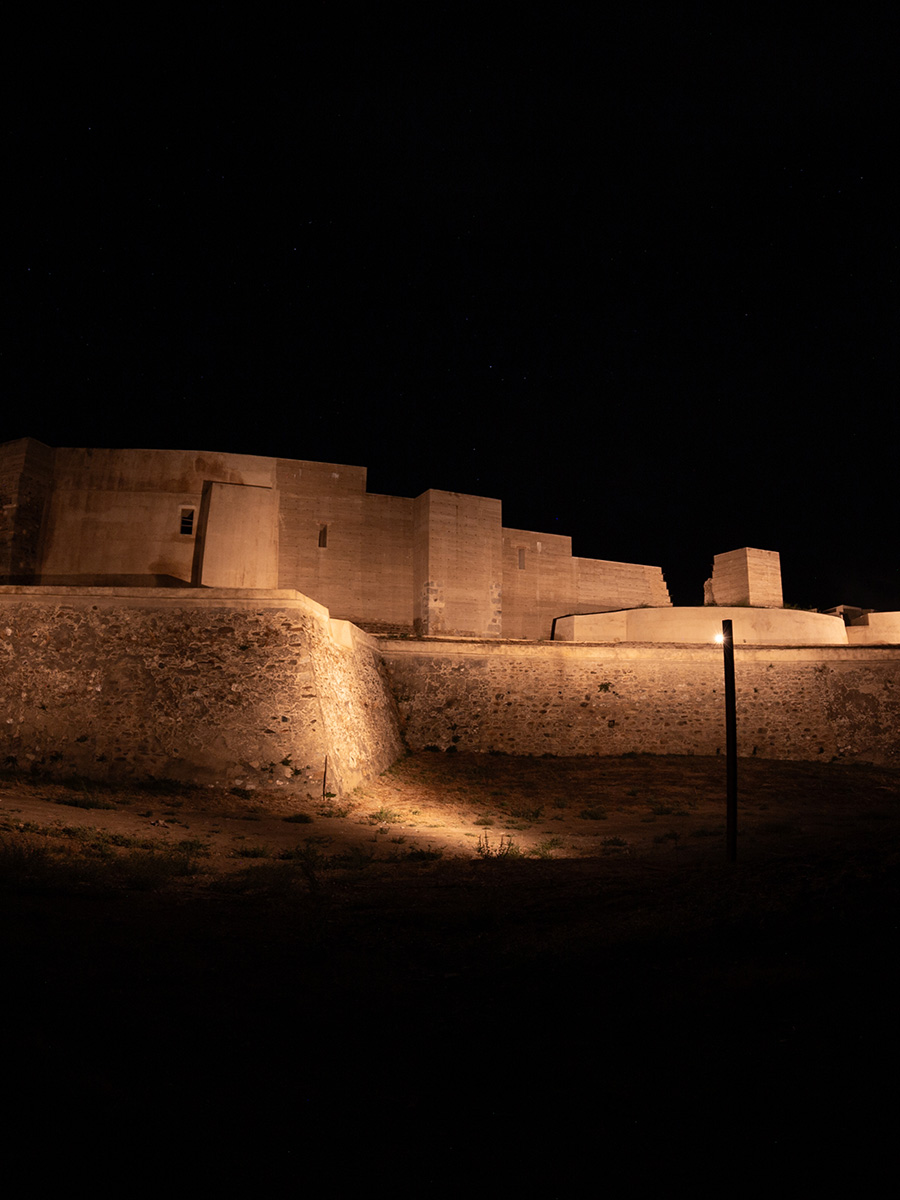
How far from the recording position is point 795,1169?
87.0 inches

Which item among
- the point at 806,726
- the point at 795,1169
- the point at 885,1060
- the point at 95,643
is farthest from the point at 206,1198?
the point at 806,726

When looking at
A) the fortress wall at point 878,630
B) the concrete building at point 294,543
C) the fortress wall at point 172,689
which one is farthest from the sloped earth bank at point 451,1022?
the fortress wall at point 878,630

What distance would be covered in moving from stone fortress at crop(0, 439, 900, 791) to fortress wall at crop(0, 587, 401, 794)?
0.04 m

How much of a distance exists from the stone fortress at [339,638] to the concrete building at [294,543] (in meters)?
0.07

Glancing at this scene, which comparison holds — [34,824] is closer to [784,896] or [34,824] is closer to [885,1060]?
[784,896]

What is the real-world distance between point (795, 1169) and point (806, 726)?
839 inches

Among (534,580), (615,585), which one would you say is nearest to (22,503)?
(534,580)

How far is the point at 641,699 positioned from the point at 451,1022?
18364 millimetres

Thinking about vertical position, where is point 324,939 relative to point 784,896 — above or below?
below

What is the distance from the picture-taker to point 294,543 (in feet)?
76.5

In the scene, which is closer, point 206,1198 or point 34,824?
point 206,1198

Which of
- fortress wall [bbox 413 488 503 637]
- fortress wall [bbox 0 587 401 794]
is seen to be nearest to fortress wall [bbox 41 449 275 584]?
→ fortress wall [bbox 0 587 401 794]

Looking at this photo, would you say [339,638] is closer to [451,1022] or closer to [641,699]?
[641,699]

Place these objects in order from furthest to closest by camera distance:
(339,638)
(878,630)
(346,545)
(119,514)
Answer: (878,630) < (346,545) < (119,514) < (339,638)
